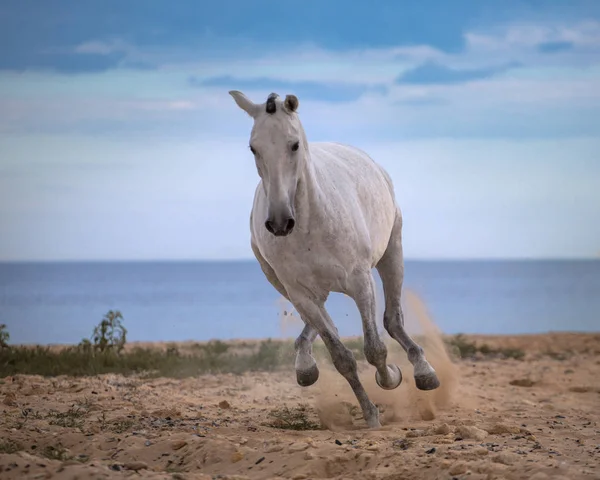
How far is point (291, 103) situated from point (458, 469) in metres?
2.58

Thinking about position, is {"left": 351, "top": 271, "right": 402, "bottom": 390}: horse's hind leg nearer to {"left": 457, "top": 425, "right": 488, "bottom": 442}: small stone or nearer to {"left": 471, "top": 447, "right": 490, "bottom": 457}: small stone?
{"left": 457, "top": 425, "right": 488, "bottom": 442}: small stone

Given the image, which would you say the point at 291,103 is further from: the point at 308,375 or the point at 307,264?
the point at 308,375

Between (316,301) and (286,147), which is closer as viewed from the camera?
(286,147)

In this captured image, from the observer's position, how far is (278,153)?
6.28m

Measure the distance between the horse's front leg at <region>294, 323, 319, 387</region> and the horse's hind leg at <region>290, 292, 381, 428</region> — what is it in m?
0.31

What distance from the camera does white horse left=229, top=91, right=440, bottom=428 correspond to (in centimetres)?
630

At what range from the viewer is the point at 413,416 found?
8.09m

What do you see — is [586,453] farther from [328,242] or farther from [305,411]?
[305,411]

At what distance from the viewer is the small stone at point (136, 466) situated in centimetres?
572

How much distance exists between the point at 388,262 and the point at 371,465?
10.1 ft

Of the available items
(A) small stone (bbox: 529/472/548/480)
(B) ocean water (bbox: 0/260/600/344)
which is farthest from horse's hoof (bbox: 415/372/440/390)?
(A) small stone (bbox: 529/472/548/480)

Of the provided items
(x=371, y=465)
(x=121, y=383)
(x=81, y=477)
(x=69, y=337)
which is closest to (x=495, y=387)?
(x=121, y=383)

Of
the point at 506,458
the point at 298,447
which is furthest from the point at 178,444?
the point at 506,458

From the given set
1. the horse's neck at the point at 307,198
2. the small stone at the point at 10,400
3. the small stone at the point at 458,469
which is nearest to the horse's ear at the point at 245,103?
the horse's neck at the point at 307,198
